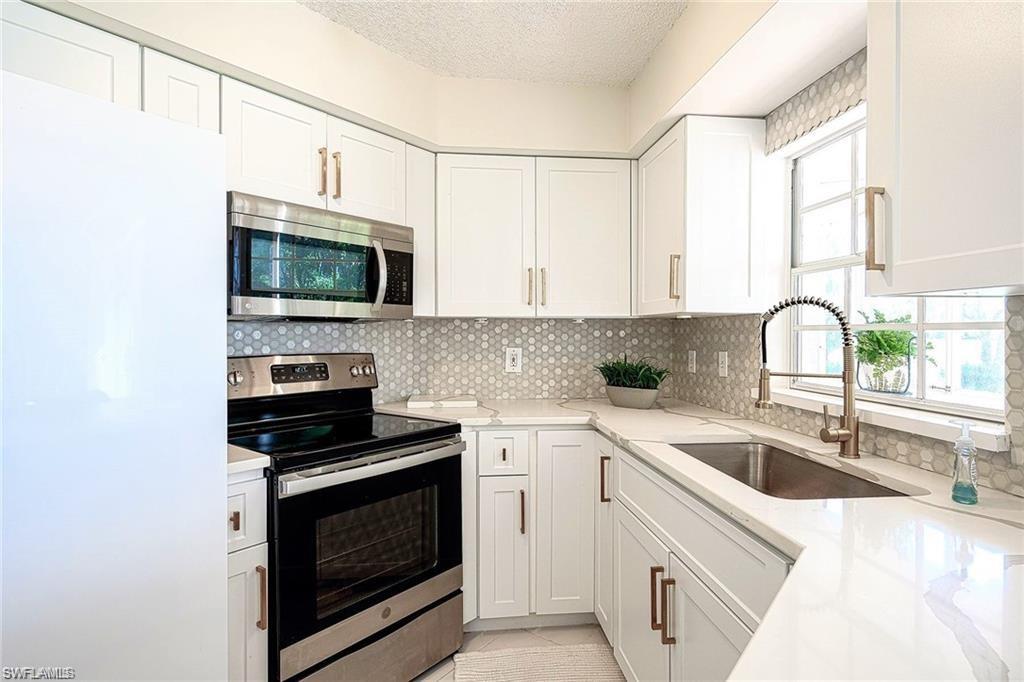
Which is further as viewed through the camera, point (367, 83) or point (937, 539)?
point (367, 83)

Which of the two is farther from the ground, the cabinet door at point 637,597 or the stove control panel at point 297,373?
the stove control panel at point 297,373

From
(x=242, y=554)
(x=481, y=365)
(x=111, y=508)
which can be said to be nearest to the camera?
(x=111, y=508)

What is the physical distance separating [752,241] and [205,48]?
1.99m

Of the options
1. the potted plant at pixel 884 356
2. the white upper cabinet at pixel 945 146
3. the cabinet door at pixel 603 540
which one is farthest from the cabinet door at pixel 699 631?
the potted plant at pixel 884 356

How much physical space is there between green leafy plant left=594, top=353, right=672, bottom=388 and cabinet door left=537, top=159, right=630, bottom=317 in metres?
0.27

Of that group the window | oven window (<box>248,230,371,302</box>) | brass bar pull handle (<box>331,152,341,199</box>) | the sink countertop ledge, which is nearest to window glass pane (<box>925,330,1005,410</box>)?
the window

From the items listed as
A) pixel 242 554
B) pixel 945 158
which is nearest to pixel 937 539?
pixel 945 158

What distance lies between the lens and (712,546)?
1260mm

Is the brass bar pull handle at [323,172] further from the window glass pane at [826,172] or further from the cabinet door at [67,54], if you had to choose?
the window glass pane at [826,172]

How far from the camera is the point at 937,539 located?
3.04ft

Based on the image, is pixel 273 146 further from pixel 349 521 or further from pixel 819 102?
pixel 819 102

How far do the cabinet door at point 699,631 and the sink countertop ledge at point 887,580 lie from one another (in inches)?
9.1

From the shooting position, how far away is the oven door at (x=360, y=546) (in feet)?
5.22

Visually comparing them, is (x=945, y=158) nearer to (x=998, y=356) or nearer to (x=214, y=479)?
(x=998, y=356)
